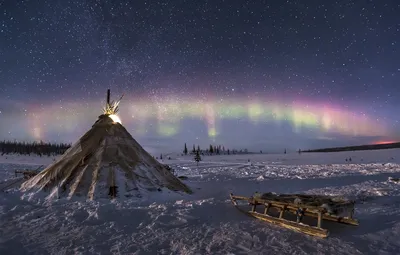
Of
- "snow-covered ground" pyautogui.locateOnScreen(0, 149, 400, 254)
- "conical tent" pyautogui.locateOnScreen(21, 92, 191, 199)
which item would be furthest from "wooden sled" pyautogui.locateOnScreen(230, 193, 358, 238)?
"conical tent" pyautogui.locateOnScreen(21, 92, 191, 199)

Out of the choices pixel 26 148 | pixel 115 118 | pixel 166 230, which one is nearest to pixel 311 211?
pixel 166 230

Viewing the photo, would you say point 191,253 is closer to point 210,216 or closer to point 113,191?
point 210,216

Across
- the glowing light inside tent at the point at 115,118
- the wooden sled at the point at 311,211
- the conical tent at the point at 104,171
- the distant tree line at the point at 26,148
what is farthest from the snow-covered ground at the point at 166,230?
the distant tree line at the point at 26,148

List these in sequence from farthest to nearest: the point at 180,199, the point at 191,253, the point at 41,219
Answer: the point at 180,199
the point at 41,219
the point at 191,253

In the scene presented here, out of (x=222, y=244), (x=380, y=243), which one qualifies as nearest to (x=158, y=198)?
(x=222, y=244)

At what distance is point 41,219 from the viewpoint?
9500mm

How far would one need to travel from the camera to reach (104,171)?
13.6 metres

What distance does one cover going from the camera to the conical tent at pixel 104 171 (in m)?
12.8

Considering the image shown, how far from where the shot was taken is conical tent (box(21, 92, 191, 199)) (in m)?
12.8

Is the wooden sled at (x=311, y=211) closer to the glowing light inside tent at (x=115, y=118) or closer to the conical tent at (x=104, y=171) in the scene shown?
the conical tent at (x=104, y=171)

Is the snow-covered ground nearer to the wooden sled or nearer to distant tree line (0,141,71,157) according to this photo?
the wooden sled

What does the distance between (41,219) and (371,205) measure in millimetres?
13687

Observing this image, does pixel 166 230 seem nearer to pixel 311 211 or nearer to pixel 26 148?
pixel 311 211

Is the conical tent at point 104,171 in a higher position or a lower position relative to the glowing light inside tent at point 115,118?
lower
